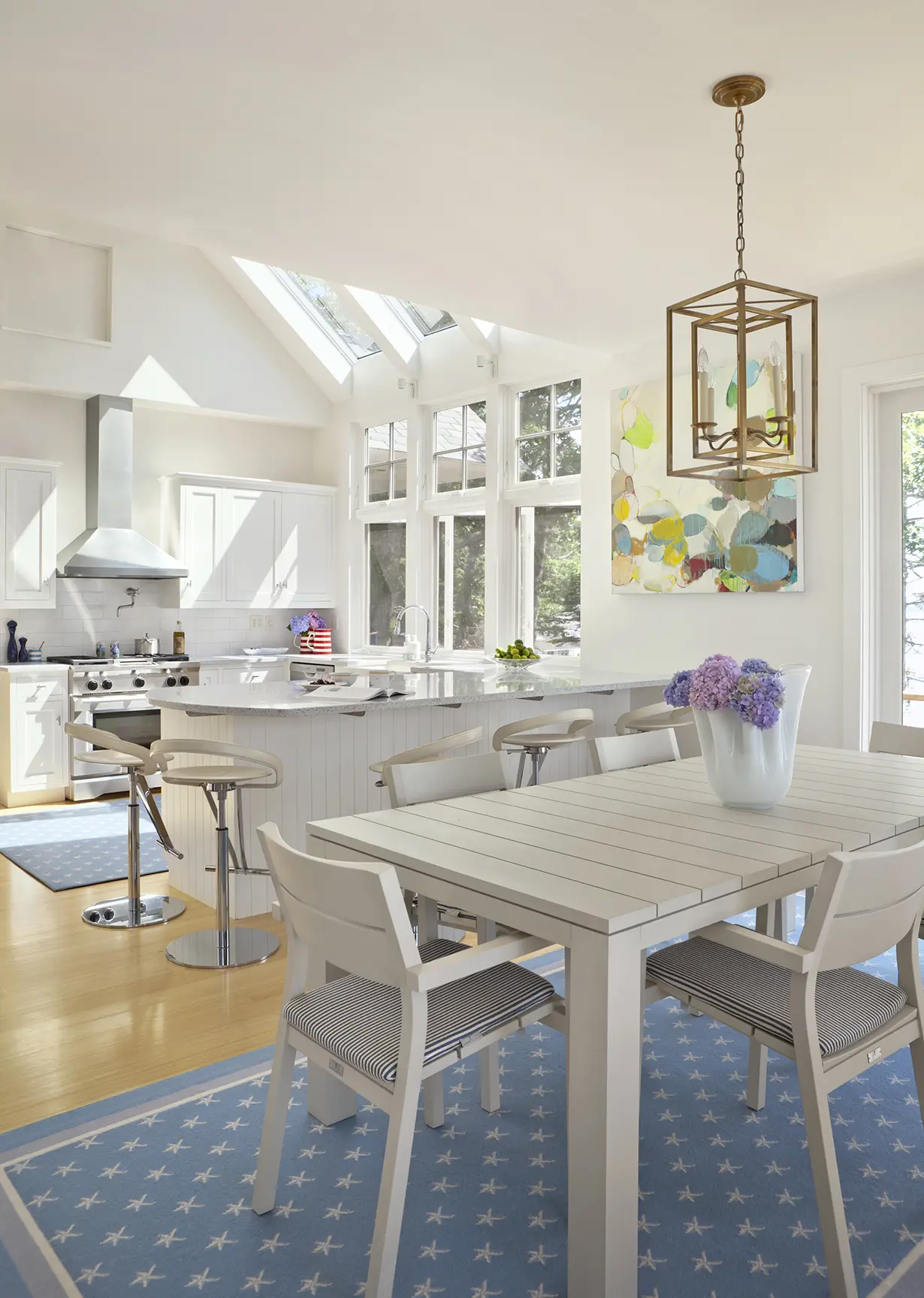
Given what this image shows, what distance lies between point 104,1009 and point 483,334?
15.7 feet

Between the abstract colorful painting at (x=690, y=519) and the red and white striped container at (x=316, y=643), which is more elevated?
the abstract colorful painting at (x=690, y=519)

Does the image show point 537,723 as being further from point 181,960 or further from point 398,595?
point 398,595

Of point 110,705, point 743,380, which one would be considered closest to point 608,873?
point 743,380

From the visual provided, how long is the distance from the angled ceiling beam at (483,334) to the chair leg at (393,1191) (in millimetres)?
5468

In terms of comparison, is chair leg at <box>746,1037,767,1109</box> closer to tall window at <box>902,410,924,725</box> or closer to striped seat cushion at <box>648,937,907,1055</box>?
striped seat cushion at <box>648,937,907,1055</box>

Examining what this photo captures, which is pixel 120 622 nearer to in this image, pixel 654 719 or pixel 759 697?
pixel 654 719

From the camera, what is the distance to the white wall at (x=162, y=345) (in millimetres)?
6375

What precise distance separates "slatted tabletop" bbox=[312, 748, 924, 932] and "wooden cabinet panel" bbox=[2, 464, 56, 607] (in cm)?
479

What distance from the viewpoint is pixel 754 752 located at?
2.38m

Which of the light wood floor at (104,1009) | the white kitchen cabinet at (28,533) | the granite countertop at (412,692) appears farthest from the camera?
the white kitchen cabinet at (28,533)

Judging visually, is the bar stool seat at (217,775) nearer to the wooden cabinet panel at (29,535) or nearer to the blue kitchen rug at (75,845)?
the blue kitchen rug at (75,845)

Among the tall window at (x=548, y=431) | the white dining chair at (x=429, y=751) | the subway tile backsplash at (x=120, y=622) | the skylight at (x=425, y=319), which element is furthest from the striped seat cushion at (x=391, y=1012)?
the skylight at (x=425, y=319)

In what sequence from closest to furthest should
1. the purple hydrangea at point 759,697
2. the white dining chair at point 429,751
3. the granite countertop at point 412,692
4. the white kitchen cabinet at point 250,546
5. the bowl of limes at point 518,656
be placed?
the purple hydrangea at point 759,697
the white dining chair at point 429,751
the granite countertop at point 412,692
the bowl of limes at point 518,656
the white kitchen cabinet at point 250,546

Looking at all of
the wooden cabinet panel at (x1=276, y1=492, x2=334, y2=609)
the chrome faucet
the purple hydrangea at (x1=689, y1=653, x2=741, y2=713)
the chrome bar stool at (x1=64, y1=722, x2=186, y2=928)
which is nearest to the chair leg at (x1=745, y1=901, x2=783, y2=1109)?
the purple hydrangea at (x1=689, y1=653, x2=741, y2=713)
